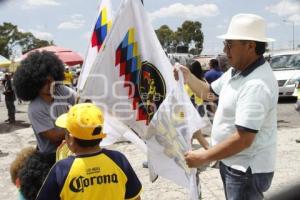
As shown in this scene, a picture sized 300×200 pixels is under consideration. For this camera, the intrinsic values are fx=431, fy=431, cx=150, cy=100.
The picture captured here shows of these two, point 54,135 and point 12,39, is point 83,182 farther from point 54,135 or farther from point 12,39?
point 12,39

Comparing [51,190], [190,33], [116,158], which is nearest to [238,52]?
[116,158]

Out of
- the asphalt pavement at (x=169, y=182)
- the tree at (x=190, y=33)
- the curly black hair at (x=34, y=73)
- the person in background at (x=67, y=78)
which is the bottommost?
the asphalt pavement at (x=169, y=182)

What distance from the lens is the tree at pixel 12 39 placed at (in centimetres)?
5066

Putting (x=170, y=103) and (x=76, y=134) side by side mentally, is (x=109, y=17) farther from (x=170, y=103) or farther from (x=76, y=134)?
(x=76, y=134)

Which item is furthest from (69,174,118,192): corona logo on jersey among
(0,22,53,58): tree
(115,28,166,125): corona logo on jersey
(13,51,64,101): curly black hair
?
(0,22,53,58): tree

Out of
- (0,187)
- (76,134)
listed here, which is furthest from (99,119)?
(0,187)

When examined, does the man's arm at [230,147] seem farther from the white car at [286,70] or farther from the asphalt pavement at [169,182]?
the white car at [286,70]

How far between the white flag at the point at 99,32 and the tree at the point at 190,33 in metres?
47.1

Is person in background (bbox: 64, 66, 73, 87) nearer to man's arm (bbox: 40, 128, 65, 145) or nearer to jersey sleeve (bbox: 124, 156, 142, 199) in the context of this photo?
man's arm (bbox: 40, 128, 65, 145)

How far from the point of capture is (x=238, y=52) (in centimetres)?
248

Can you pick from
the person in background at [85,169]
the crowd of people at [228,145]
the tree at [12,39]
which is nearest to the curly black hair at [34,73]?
the crowd of people at [228,145]

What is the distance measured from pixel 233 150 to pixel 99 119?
0.74m

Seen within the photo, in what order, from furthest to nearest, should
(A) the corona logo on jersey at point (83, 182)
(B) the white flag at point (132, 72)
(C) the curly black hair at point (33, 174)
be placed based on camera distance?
(B) the white flag at point (132, 72) → (C) the curly black hair at point (33, 174) → (A) the corona logo on jersey at point (83, 182)

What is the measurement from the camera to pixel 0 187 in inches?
211
